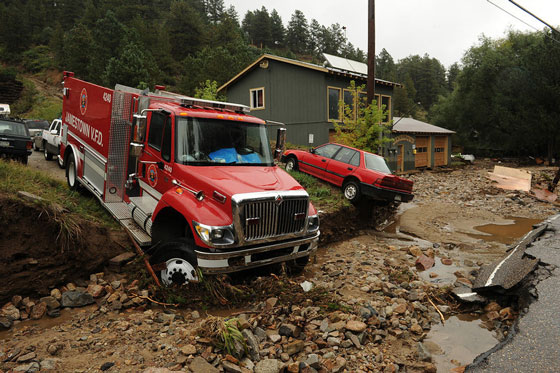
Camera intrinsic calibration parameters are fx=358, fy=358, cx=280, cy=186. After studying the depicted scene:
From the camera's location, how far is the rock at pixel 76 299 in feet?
16.6

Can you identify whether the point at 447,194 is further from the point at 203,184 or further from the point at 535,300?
the point at 203,184

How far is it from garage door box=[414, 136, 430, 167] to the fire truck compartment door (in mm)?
25726

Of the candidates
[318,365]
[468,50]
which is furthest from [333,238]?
[468,50]

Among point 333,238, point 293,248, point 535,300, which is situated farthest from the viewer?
point 333,238

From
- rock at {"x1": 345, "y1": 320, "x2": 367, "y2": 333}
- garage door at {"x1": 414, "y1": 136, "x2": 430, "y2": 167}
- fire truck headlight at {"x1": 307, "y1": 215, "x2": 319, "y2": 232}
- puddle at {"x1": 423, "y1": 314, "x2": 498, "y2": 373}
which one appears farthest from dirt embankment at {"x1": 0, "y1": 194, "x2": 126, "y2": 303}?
garage door at {"x1": 414, "y1": 136, "x2": 430, "y2": 167}

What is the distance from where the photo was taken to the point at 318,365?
3.92m

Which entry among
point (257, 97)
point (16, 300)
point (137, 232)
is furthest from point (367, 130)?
point (16, 300)

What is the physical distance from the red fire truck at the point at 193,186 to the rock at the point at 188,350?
1.09 metres

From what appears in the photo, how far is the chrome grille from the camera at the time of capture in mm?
4949

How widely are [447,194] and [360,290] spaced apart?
1358 centimetres

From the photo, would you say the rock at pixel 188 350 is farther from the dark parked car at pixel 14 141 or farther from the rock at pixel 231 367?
the dark parked car at pixel 14 141

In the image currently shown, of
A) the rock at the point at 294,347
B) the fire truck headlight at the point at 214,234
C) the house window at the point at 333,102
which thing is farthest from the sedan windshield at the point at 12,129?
the house window at the point at 333,102

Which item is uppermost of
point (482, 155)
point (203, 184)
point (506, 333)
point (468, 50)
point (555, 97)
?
point (468, 50)

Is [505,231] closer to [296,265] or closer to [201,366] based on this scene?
[296,265]
